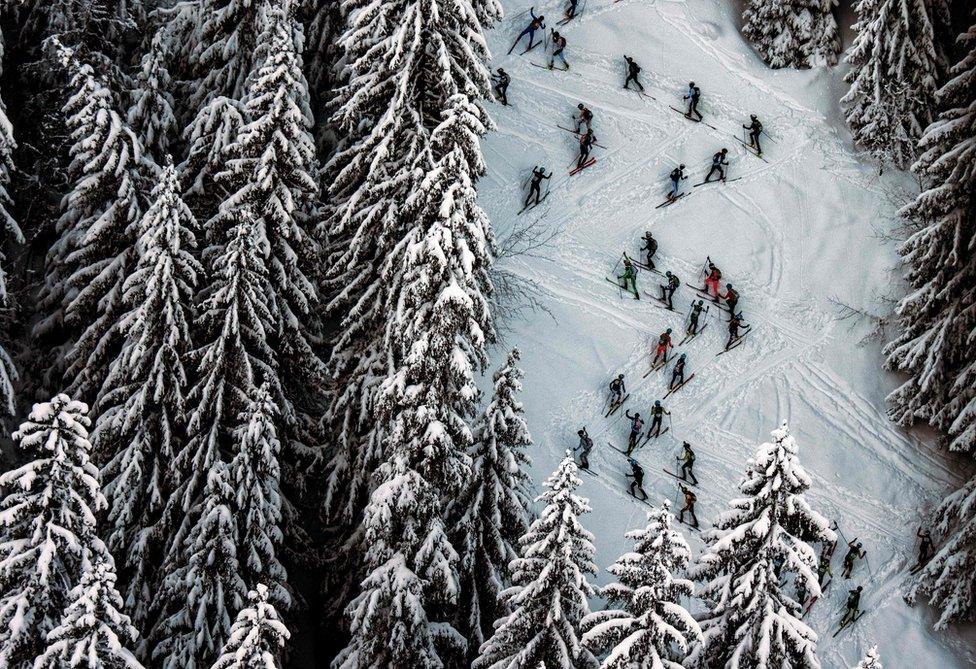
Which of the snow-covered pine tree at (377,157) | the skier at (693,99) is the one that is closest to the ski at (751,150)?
the skier at (693,99)

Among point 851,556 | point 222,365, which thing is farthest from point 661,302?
point 222,365

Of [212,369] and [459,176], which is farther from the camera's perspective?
[212,369]

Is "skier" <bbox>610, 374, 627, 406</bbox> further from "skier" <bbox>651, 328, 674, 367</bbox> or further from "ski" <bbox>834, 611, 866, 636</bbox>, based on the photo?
"ski" <bbox>834, 611, 866, 636</bbox>

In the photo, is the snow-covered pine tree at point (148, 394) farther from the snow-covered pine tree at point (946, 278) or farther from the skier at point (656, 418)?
the snow-covered pine tree at point (946, 278)

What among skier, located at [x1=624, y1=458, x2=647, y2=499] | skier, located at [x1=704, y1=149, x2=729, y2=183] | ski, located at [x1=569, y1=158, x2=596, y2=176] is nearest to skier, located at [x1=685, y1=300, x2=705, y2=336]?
skier, located at [x1=624, y1=458, x2=647, y2=499]

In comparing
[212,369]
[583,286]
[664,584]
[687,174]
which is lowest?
[583,286]

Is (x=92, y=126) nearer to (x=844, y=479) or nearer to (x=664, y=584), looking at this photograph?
(x=664, y=584)

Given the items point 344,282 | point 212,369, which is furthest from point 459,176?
point 212,369
